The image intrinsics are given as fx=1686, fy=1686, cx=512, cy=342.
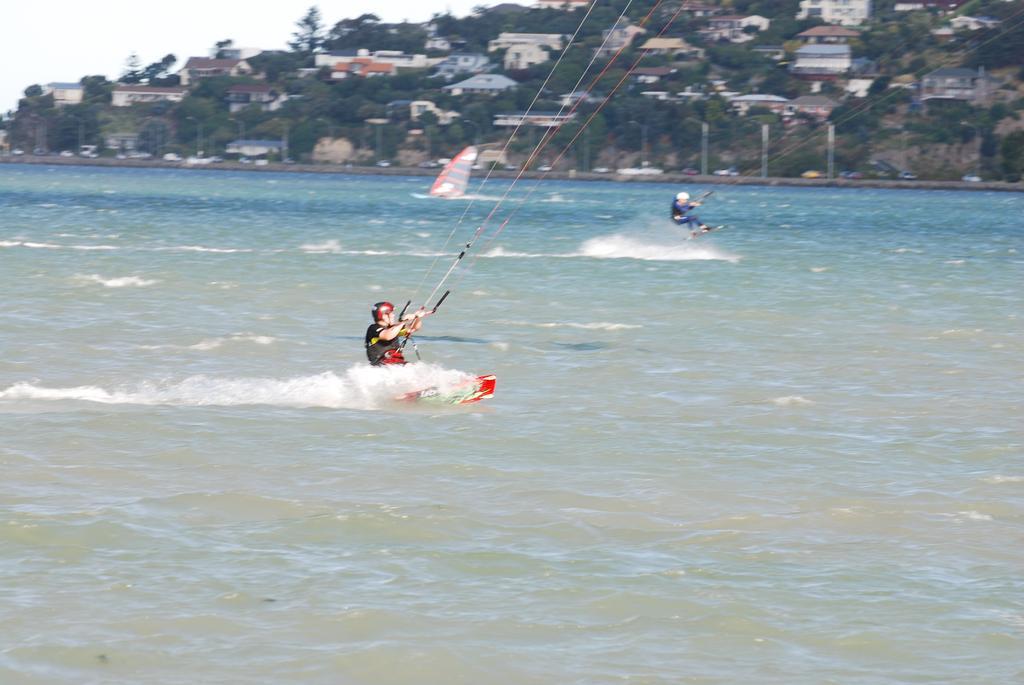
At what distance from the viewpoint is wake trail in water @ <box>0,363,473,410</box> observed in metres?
21.5

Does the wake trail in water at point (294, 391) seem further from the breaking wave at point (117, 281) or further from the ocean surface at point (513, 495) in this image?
the breaking wave at point (117, 281)

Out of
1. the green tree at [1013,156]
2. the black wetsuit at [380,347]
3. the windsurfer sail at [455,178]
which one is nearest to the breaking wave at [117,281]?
the black wetsuit at [380,347]

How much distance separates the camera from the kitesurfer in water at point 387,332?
821 inches

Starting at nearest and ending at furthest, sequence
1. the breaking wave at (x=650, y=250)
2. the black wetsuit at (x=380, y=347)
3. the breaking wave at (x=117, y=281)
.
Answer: the black wetsuit at (x=380, y=347) → the breaking wave at (x=117, y=281) → the breaking wave at (x=650, y=250)

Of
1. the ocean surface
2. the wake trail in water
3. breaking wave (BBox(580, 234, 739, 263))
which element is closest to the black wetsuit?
the wake trail in water

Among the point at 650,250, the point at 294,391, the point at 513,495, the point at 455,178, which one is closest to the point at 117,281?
the point at 294,391

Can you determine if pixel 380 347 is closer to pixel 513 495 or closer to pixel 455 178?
pixel 513 495

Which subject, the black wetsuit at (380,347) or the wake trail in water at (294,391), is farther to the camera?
the wake trail in water at (294,391)

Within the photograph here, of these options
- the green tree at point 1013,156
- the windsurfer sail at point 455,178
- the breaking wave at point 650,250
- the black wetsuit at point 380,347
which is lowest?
the green tree at point 1013,156

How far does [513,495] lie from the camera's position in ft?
53.6

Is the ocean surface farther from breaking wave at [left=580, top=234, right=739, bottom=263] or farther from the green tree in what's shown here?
the green tree

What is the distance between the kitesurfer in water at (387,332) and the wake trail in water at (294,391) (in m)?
0.42

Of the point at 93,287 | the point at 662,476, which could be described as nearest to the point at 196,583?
the point at 662,476

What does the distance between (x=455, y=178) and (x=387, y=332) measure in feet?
348
